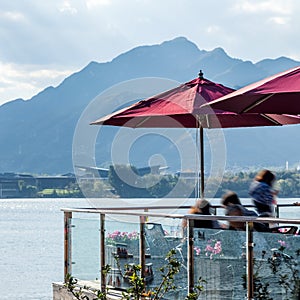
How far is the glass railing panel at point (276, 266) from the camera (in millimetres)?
6047

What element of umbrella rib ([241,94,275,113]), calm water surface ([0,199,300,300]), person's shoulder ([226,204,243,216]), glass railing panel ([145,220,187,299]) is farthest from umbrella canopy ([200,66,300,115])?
calm water surface ([0,199,300,300])

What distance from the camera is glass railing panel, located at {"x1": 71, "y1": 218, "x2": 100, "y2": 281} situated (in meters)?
8.43

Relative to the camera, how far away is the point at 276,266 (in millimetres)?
6199

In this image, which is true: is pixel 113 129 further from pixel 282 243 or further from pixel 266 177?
pixel 282 243

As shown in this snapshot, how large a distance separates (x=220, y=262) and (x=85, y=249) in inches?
97.1

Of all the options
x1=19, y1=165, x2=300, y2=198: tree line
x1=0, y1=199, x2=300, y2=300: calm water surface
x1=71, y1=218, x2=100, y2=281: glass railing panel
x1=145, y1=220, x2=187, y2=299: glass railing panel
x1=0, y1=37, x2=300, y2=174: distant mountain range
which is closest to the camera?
x1=145, y1=220, x2=187, y2=299: glass railing panel

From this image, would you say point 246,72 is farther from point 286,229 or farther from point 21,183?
point 286,229

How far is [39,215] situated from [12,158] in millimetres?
28866

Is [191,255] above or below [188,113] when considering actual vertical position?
below

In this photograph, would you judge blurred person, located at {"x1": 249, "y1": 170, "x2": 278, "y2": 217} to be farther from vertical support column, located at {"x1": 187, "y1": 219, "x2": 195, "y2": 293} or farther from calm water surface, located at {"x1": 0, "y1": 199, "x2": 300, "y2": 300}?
calm water surface, located at {"x1": 0, "y1": 199, "x2": 300, "y2": 300}

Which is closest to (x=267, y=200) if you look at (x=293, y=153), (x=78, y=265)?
(x=78, y=265)

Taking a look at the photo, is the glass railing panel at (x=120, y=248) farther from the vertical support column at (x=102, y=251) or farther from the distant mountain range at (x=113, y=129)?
the distant mountain range at (x=113, y=129)

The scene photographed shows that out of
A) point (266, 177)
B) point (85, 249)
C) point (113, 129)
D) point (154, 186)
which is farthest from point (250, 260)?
point (113, 129)

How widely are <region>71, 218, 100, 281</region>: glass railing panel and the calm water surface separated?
295 centimetres
